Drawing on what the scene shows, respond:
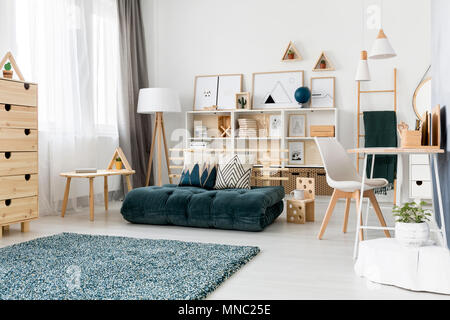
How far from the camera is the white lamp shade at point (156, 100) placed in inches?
217

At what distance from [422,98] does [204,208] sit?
323cm

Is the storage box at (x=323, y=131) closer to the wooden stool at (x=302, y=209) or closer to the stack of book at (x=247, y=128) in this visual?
the stack of book at (x=247, y=128)

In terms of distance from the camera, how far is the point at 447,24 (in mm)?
2775

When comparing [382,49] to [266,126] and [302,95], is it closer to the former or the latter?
[302,95]

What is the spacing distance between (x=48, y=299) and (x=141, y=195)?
6.59ft

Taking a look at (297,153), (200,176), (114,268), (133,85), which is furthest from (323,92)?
(114,268)

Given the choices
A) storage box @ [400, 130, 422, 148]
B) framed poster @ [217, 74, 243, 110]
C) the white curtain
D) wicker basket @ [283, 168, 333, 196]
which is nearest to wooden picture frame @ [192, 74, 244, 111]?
framed poster @ [217, 74, 243, 110]

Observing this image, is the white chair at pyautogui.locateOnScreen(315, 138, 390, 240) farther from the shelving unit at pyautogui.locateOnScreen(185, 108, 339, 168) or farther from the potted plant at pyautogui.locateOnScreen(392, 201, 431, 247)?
the shelving unit at pyautogui.locateOnScreen(185, 108, 339, 168)

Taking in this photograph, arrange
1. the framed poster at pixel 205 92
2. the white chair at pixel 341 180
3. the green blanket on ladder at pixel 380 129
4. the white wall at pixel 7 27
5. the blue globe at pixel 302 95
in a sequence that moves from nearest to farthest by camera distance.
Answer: the white chair at pixel 341 180 < the white wall at pixel 7 27 < the green blanket on ladder at pixel 380 129 < the blue globe at pixel 302 95 < the framed poster at pixel 205 92

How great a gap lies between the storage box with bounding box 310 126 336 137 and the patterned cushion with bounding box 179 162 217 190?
5.50 ft

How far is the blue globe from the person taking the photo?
5.63 metres

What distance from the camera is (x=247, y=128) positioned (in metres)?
5.91

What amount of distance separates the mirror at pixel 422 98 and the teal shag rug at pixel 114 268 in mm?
3433

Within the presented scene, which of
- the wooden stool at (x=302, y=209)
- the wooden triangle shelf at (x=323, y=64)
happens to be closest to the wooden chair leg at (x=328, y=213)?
the wooden stool at (x=302, y=209)
